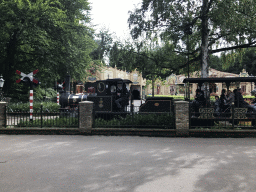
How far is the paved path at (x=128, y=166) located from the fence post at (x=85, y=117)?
57.9 inches

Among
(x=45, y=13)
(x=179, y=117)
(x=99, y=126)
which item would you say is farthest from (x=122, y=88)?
(x=45, y=13)

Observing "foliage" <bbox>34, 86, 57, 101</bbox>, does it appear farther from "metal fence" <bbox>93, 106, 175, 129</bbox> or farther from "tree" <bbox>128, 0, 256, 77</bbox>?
"metal fence" <bbox>93, 106, 175, 129</bbox>

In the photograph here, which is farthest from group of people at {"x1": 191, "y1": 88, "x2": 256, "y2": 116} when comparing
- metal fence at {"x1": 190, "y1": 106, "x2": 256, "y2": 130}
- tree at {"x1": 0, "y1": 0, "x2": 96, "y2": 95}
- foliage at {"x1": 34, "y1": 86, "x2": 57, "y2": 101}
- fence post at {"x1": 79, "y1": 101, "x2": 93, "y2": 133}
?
foliage at {"x1": 34, "y1": 86, "x2": 57, "y2": 101}

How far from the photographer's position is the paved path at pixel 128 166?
4.19 meters

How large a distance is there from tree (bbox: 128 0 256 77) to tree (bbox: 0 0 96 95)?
9045 millimetres

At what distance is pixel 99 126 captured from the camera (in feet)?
33.3

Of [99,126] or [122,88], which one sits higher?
[122,88]

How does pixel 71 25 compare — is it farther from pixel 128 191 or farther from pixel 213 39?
pixel 128 191

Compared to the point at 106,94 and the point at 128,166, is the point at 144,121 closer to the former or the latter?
the point at 106,94

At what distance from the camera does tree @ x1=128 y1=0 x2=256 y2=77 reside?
12719 mm

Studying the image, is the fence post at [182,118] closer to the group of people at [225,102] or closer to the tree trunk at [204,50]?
the group of people at [225,102]

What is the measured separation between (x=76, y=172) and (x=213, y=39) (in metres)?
14.4

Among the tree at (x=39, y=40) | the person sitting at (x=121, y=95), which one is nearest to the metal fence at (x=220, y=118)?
the person sitting at (x=121, y=95)

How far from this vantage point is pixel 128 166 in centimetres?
534
